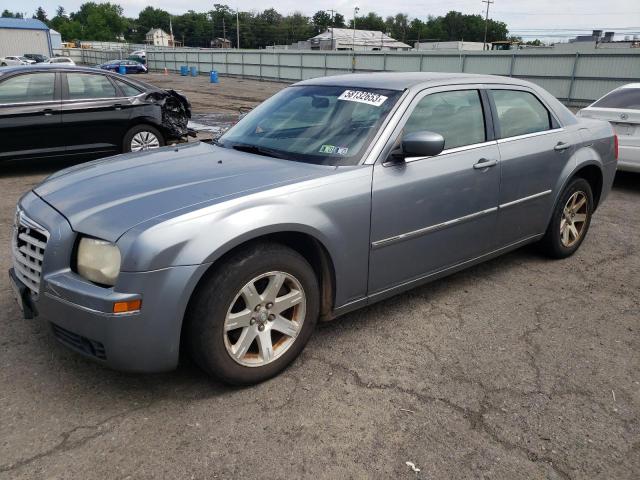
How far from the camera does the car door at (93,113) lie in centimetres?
782

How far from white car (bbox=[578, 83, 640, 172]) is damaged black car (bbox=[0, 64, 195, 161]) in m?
6.55

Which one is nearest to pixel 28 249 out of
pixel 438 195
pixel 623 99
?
pixel 438 195

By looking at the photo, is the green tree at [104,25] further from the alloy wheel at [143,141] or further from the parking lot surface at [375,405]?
the parking lot surface at [375,405]

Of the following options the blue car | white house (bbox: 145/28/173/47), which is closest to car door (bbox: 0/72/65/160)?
the blue car

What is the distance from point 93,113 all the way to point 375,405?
22.8 feet

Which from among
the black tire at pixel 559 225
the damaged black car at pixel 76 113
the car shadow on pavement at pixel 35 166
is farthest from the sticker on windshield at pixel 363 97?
the car shadow on pavement at pixel 35 166

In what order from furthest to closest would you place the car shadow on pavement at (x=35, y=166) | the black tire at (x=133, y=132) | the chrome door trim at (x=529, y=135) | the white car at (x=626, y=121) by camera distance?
the black tire at (x=133, y=132) → the car shadow on pavement at (x=35, y=166) → the white car at (x=626, y=121) → the chrome door trim at (x=529, y=135)

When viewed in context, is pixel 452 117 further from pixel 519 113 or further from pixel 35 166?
pixel 35 166

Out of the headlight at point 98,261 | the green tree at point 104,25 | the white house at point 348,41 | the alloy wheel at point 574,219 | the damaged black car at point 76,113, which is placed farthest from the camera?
the green tree at point 104,25

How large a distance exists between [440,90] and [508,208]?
1034 mm

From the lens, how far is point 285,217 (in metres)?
2.76

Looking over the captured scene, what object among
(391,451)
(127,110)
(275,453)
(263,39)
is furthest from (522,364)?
(263,39)

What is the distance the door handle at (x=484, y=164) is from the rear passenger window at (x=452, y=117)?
0.15m

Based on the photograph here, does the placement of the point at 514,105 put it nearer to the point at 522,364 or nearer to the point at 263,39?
the point at 522,364
